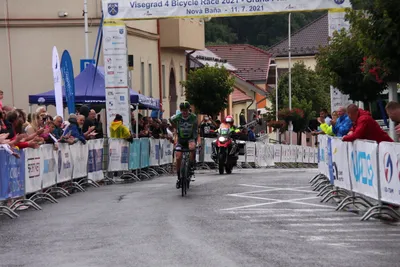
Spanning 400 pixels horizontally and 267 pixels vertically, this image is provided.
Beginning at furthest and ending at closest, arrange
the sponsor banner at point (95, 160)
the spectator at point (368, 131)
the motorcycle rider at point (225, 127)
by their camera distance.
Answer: the motorcycle rider at point (225, 127) < the sponsor banner at point (95, 160) < the spectator at point (368, 131)

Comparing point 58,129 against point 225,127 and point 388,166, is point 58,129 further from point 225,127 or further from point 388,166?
point 388,166

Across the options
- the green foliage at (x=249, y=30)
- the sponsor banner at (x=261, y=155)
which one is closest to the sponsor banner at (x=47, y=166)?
the sponsor banner at (x=261, y=155)

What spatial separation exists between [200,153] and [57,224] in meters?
23.2

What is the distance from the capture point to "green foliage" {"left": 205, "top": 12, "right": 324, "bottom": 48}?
118m

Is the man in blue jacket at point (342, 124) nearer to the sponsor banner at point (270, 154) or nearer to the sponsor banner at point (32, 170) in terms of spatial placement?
the sponsor banner at point (32, 170)

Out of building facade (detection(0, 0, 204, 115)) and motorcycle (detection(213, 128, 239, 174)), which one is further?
building facade (detection(0, 0, 204, 115))

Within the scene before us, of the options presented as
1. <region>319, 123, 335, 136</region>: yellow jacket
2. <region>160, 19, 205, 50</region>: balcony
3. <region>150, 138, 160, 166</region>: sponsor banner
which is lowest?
<region>150, 138, 160, 166</region>: sponsor banner

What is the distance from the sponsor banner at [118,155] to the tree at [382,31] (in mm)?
9965

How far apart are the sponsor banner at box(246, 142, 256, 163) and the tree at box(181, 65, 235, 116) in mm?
10267

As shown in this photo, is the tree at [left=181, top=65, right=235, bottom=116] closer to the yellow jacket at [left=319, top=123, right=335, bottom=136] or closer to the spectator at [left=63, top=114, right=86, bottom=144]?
the yellow jacket at [left=319, top=123, right=335, bottom=136]

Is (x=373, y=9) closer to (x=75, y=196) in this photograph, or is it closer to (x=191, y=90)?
(x=75, y=196)

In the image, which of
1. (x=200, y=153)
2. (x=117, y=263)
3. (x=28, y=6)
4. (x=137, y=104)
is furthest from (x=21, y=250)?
(x=28, y=6)

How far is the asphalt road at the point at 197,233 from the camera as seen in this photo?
36.0 feet

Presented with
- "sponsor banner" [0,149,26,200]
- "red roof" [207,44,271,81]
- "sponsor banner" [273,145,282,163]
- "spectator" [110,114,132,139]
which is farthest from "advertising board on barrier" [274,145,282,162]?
"red roof" [207,44,271,81]
